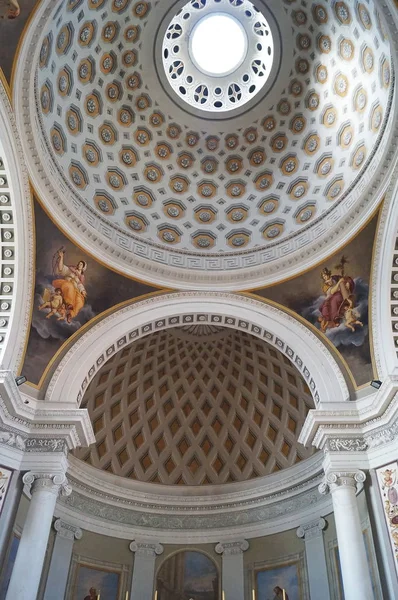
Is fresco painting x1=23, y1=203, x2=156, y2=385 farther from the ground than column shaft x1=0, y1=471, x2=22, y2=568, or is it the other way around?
fresco painting x1=23, y1=203, x2=156, y2=385

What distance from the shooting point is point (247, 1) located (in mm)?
18141

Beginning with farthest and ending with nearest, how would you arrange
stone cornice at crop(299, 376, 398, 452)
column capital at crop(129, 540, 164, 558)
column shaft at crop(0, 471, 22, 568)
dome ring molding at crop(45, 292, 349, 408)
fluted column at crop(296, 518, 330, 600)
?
column capital at crop(129, 540, 164, 558) → fluted column at crop(296, 518, 330, 600) → dome ring molding at crop(45, 292, 349, 408) → stone cornice at crop(299, 376, 398, 452) → column shaft at crop(0, 471, 22, 568)

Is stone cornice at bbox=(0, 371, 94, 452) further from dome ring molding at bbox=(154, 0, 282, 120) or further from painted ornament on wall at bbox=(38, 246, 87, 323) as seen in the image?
dome ring molding at bbox=(154, 0, 282, 120)

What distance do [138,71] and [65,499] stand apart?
1392 cm

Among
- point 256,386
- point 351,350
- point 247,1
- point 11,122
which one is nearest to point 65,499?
point 256,386

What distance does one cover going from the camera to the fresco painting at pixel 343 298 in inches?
613

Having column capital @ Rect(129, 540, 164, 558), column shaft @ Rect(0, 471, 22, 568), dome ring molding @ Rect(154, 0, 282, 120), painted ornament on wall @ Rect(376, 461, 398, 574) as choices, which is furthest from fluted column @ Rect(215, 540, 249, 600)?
dome ring molding @ Rect(154, 0, 282, 120)

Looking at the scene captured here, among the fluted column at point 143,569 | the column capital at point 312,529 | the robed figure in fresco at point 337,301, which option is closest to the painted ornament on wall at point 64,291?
the robed figure in fresco at point 337,301

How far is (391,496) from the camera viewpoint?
41.4ft

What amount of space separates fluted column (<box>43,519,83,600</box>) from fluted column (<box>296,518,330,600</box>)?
6.90 metres

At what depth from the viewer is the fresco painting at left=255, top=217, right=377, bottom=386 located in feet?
51.1

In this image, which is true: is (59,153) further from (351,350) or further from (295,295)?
(351,350)

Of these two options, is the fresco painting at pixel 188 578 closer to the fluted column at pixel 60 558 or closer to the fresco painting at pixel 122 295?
the fluted column at pixel 60 558

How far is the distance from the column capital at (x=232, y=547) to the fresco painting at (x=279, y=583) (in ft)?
2.78
